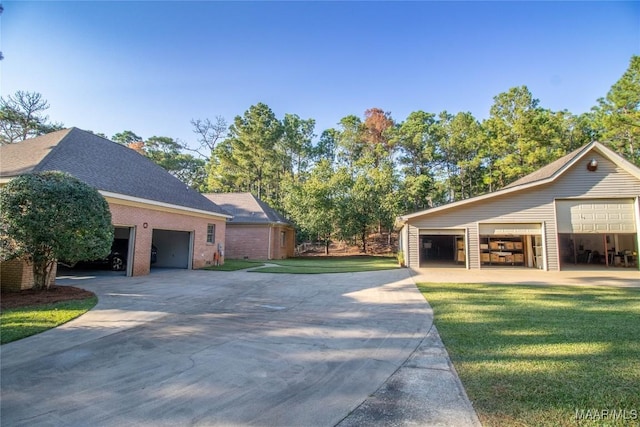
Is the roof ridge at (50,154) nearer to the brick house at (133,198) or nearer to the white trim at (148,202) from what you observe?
the brick house at (133,198)

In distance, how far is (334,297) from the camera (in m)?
8.45

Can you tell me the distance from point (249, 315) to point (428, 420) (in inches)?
178

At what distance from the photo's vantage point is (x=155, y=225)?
13.0 m

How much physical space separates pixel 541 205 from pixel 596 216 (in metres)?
2.46

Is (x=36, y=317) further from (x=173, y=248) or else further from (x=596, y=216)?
(x=596, y=216)

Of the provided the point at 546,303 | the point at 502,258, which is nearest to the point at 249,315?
the point at 546,303

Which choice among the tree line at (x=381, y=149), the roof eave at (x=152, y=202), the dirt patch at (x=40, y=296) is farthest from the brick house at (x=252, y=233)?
the dirt patch at (x=40, y=296)

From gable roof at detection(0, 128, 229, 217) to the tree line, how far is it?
1322cm

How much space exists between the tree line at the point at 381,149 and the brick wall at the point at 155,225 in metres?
11.1

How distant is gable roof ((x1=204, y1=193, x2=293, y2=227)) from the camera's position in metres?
22.2

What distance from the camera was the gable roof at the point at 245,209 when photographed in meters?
22.2

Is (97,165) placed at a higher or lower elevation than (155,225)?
higher

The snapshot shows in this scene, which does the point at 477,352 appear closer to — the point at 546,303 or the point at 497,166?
the point at 546,303

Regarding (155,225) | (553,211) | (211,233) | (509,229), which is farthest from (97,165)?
(553,211)
